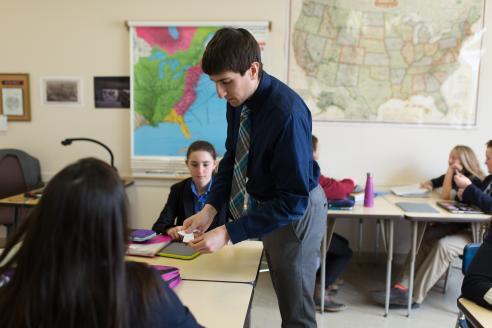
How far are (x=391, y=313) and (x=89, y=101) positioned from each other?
3.00 m

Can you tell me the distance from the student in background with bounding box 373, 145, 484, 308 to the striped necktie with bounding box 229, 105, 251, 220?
188cm

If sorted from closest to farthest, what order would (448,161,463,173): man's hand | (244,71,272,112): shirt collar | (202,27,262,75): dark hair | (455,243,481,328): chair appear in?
1. (202,27,262,75): dark hair
2. (244,71,272,112): shirt collar
3. (455,243,481,328): chair
4. (448,161,463,173): man's hand

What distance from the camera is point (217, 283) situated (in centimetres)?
143

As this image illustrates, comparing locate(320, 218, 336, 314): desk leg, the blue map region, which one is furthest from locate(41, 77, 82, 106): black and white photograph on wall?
locate(320, 218, 336, 314): desk leg

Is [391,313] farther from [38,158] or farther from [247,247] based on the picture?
[38,158]

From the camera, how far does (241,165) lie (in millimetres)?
1567

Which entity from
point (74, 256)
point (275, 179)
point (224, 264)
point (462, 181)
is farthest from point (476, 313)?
point (462, 181)

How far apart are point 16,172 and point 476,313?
356 centimetres

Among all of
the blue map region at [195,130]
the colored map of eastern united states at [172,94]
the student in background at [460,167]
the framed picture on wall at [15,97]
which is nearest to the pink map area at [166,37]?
the colored map of eastern united states at [172,94]

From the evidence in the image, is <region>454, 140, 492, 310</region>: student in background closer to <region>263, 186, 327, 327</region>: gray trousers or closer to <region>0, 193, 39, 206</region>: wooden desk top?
<region>263, 186, 327, 327</region>: gray trousers

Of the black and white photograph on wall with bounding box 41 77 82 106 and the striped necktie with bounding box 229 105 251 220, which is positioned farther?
the black and white photograph on wall with bounding box 41 77 82 106

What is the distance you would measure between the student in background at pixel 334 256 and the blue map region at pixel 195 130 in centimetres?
95

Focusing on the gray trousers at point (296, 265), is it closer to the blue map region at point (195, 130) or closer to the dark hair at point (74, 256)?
the dark hair at point (74, 256)

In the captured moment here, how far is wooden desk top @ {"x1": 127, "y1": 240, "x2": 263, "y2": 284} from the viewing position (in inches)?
58.7
